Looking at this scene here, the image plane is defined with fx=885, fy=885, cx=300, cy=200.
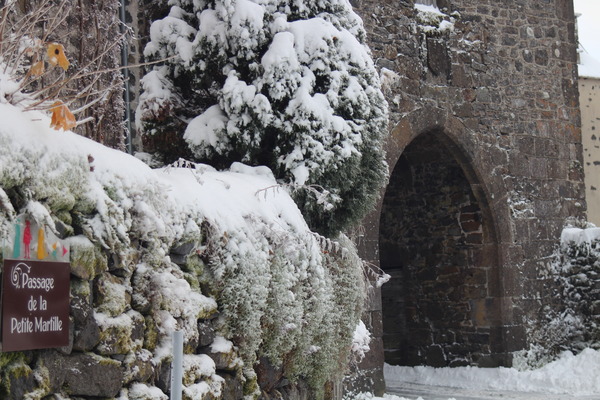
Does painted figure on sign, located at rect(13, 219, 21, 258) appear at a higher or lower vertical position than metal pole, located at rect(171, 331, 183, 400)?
higher

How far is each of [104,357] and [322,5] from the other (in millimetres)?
3838

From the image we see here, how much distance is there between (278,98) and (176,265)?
7.40 ft

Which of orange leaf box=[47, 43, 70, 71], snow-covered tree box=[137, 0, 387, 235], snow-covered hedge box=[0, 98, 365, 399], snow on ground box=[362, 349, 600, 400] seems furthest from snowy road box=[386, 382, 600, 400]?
orange leaf box=[47, 43, 70, 71]

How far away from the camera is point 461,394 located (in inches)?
Answer: 379

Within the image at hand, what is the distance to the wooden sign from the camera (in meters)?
2.85

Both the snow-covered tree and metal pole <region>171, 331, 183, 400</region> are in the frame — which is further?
the snow-covered tree

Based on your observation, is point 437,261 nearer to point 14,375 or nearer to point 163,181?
point 163,181

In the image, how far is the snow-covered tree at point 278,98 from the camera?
233 inches

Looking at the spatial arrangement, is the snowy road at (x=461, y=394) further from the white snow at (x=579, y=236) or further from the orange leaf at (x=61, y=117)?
the orange leaf at (x=61, y=117)

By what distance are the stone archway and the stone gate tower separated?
0.05 ft

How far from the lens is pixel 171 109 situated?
6.34 meters

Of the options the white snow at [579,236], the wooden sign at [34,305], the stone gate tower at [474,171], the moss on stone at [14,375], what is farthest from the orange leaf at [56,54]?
the white snow at [579,236]

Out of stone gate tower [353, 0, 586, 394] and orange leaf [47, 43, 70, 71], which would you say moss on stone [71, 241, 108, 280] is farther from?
stone gate tower [353, 0, 586, 394]

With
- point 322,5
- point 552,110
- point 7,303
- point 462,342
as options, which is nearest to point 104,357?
point 7,303
